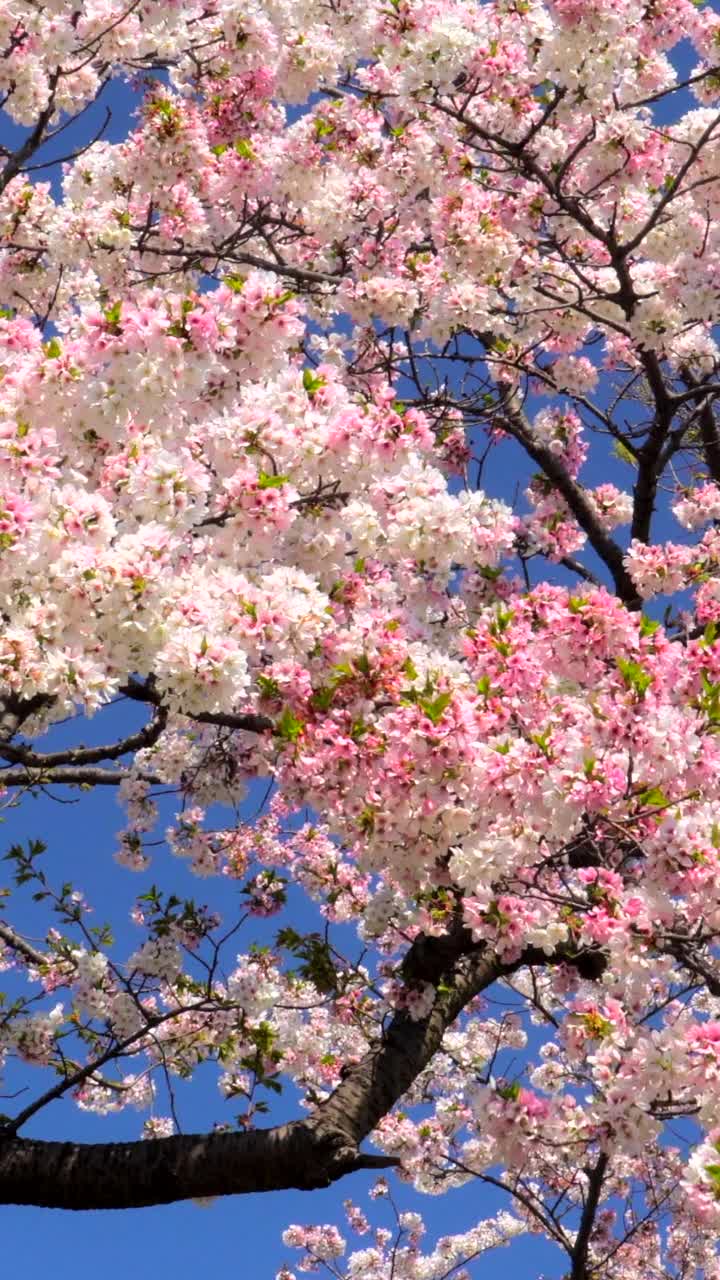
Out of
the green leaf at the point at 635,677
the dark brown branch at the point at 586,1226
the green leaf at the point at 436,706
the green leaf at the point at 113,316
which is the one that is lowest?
the dark brown branch at the point at 586,1226

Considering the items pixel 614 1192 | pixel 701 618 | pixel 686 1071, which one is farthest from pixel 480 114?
pixel 614 1192

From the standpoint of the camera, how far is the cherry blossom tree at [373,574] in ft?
14.0

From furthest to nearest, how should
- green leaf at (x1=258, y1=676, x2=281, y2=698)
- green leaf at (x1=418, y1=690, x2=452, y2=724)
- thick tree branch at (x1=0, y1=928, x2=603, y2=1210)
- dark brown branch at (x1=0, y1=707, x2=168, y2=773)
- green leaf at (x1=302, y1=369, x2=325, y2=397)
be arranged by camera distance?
dark brown branch at (x1=0, y1=707, x2=168, y2=773) < thick tree branch at (x1=0, y1=928, x2=603, y2=1210) < green leaf at (x1=302, y1=369, x2=325, y2=397) < green leaf at (x1=258, y1=676, x2=281, y2=698) < green leaf at (x1=418, y1=690, x2=452, y2=724)

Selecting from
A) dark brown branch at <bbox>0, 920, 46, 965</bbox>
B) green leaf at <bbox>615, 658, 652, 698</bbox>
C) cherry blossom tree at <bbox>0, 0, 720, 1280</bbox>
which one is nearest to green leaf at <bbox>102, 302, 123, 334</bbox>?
cherry blossom tree at <bbox>0, 0, 720, 1280</bbox>

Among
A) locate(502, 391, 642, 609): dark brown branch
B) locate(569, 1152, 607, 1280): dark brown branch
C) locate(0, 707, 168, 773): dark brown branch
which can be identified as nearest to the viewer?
locate(0, 707, 168, 773): dark brown branch

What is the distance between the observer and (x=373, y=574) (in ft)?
18.0

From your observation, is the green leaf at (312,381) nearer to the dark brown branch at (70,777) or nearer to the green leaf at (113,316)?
the green leaf at (113,316)

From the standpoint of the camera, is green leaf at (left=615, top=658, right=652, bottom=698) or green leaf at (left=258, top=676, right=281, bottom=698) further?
green leaf at (left=258, top=676, right=281, bottom=698)

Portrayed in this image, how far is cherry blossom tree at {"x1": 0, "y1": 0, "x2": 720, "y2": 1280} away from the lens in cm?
427

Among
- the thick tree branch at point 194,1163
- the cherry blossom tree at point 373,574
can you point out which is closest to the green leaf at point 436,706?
the cherry blossom tree at point 373,574

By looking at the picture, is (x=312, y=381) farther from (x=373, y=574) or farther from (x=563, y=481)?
→ (x=563, y=481)

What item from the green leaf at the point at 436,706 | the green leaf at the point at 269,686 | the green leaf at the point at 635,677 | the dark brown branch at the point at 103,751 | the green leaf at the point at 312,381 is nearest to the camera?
the green leaf at the point at 436,706

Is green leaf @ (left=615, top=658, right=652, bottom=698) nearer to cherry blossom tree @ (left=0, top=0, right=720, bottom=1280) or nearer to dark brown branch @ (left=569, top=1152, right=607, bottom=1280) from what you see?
cherry blossom tree @ (left=0, top=0, right=720, bottom=1280)

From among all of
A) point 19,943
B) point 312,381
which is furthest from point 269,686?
point 19,943
